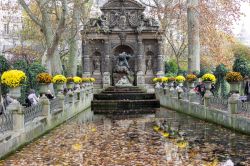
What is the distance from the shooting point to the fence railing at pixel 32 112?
14.3 m

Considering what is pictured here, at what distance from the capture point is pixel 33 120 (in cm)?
1512

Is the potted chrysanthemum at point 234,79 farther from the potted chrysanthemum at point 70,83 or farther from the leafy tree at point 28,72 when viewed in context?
the leafy tree at point 28,72

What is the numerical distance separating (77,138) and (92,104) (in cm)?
1684

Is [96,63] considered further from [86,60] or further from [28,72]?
[28,72]

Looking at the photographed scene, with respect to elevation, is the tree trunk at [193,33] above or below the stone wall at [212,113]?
above

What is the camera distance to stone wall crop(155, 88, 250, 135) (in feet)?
49.8

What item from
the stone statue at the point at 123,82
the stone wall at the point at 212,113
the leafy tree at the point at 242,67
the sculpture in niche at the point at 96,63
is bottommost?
the stone wall at the point at 212,113

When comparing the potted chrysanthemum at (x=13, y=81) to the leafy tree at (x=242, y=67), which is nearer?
the potted chrysanthemum at (x=13, y=81)

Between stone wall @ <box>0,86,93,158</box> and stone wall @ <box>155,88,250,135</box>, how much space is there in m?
6.04

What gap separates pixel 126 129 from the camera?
17.4 m

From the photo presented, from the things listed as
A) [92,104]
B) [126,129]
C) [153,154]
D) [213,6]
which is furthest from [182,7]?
[153,154]

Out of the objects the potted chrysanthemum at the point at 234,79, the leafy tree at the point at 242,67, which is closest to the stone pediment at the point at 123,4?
the leafy tree at the point at 242,67

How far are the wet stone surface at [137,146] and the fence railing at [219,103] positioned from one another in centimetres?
84

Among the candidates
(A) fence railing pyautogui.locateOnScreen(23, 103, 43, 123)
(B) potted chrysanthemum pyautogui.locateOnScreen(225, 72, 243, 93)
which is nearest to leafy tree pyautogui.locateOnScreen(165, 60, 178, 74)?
(B) potted chrysanthemum pyautogui.locateOnScreen(225, 72, 243, 93)
